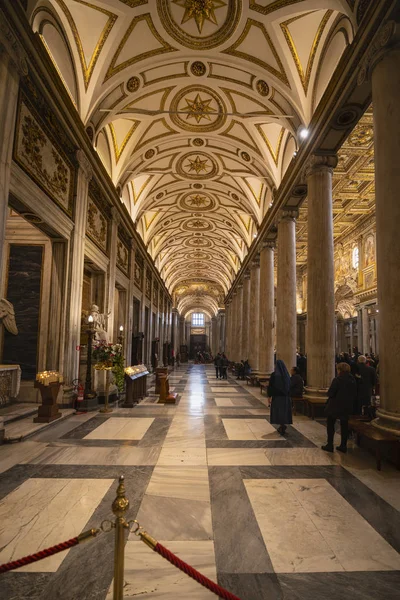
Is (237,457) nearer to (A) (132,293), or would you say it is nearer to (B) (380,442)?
(B) (380,442)

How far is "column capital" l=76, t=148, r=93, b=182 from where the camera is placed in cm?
943

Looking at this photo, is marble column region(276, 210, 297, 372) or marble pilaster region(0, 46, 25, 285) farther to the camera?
marble column region(276, 210, 297, 372)

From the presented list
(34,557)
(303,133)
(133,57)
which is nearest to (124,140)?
(133,57)

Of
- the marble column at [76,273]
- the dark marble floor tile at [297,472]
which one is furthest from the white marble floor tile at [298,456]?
the marble column at [76,273]

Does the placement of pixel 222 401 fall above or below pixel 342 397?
below

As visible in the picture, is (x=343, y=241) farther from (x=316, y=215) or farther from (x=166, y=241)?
(x=316, y=215)

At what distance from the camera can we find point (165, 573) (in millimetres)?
2436

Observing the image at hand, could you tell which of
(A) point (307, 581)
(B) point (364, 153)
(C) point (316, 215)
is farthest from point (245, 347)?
(A) point (307, 581)

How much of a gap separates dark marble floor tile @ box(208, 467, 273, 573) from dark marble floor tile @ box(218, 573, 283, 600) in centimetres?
5

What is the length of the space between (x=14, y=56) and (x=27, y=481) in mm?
6439

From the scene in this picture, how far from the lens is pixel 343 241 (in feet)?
72.1

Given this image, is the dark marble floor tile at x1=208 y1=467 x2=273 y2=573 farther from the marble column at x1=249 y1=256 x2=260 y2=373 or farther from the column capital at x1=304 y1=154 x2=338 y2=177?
the marble column at x1=249 y1=256 x2=260 y2=373

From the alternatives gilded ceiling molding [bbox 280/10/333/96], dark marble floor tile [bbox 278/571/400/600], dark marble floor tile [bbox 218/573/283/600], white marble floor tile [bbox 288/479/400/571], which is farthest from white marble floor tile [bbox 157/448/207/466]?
gilded ceiling molding [bbox 280/10/333/96]

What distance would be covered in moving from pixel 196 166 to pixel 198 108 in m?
4.70
